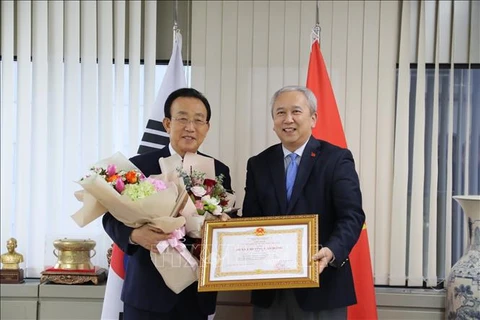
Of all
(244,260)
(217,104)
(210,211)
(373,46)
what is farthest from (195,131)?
(373,46)

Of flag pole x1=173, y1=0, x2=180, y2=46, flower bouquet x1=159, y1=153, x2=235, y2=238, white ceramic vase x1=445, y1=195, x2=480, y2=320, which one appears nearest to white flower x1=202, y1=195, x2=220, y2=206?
flower bouquet x1=159, y1=153, x2=235, y2=238

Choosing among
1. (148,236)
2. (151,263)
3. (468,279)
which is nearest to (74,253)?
(151,263)

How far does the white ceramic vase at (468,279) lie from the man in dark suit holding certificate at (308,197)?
2.54ft

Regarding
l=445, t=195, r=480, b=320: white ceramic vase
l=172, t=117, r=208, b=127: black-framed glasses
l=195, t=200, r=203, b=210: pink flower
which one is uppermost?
l=172, t=117, r=208, b=127: black-framed glasses

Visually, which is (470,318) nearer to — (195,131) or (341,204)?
(341,204)

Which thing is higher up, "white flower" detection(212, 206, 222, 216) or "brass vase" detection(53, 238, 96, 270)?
"white flower" detection(212, 206, 222, 216)

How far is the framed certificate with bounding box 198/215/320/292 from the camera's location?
1.80m

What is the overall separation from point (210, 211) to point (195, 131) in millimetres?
358

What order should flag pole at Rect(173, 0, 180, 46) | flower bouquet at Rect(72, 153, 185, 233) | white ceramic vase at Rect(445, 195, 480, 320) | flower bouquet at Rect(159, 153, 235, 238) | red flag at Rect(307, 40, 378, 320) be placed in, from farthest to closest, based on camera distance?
flag pole at Rect(173, 0, 180, 46)
red flag at Rect(307, 40, 378, 320)
white ceramic vase at Rect(445, 195, 480, 320)
flower bouquet at Rect(159, 153, 235, 238)
flower bouquet at Rect(72, 153, 185, 233)

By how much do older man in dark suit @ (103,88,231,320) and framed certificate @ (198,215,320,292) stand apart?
170 millimetres

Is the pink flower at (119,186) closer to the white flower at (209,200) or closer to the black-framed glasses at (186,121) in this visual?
the white flower at (209,200)

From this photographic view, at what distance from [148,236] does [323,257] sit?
2.00 ft

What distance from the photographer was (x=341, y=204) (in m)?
1.95

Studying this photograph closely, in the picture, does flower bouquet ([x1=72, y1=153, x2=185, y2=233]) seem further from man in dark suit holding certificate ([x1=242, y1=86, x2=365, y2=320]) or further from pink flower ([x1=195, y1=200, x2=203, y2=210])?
man in dark suit holding certificate ([x1=242, y1=86, x2=365, y2=320])
